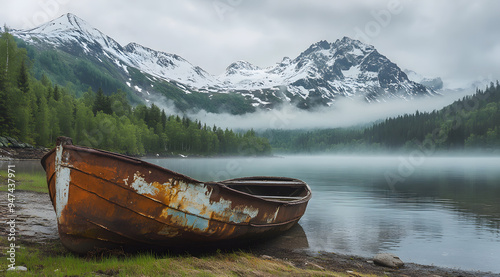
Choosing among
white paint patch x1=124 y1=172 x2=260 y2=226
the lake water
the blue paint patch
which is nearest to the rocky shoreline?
the lake water

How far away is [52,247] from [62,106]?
3226 inches

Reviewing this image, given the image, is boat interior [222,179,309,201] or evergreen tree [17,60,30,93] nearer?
boat interior [222,179,309,201]

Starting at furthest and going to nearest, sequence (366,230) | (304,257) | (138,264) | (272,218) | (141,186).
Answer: (366,230), (272,218), (304,257), (141,186), (138,264)

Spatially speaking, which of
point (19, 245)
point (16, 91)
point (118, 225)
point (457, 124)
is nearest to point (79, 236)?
point (118, 225)

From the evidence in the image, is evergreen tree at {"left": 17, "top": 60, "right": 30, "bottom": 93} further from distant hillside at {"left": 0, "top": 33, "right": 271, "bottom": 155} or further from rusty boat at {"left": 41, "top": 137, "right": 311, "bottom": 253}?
rusty boat at {"left": 41, "top": 137, "right": 311, "bottom": 253}

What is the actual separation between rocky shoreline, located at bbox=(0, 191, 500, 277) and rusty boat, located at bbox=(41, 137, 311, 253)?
248cm

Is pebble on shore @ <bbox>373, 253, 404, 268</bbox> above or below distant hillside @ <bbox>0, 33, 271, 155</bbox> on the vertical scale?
below

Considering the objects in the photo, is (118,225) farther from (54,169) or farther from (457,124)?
(457,124)

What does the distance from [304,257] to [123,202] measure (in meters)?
7.03

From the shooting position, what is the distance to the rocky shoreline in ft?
36.9

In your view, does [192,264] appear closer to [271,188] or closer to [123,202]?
[123,202]

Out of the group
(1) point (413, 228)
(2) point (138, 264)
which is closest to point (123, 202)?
(2) point (138, 264)

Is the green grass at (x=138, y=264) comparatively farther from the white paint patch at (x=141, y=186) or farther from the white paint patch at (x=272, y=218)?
the white paint patch at (x=272, y=218)

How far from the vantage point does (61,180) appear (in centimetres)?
923
